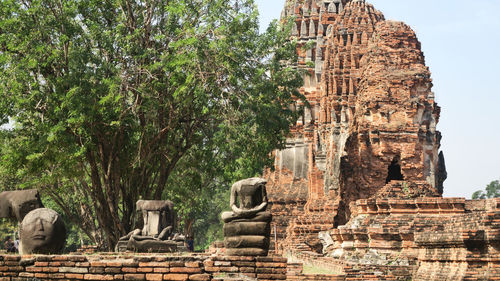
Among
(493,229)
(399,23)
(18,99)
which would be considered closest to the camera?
(493,229)

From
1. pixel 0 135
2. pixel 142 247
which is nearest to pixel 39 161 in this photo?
pixel 0 135

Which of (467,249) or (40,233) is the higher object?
(40,233)

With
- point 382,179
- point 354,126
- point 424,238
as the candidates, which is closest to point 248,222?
point 424,238

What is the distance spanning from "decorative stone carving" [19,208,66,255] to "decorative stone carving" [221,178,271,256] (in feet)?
7.88

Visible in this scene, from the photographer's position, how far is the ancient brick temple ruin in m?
11.8

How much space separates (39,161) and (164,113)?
3.06 m

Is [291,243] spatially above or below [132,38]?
below

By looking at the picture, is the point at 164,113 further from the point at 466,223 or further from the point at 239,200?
the point at 466,223

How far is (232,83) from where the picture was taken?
16891mm

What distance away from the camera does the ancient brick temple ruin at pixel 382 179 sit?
11750 millimetres

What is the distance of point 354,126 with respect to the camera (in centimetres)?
2270

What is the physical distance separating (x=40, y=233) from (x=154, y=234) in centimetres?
414

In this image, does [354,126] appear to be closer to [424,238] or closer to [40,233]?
[424,238]

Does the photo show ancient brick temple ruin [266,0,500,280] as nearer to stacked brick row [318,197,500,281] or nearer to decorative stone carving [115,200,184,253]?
stacked brick row [318,197,500,281]
